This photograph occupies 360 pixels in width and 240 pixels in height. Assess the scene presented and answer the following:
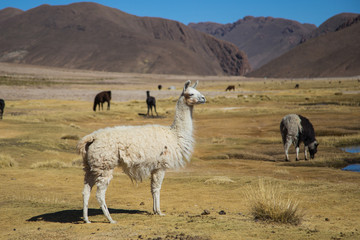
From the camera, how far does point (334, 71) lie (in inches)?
6545

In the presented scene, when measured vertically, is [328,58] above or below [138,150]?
above

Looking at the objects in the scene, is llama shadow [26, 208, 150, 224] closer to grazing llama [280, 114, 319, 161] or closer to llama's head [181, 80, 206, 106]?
llama's head [181, 80, 206, 106]

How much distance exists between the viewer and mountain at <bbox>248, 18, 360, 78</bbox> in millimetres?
166000

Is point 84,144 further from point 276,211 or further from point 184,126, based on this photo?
point 276,211

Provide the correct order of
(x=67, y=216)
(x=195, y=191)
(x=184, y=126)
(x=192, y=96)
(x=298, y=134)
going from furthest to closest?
(x=298, y=134), (x=195, y=191), (x=184, y=126), (x=192, y=96), (x=67, y=216)

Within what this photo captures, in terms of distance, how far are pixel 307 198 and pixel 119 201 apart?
437cm

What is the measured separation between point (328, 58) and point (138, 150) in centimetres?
18492

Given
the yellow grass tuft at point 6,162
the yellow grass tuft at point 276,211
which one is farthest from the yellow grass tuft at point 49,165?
the yellow grass tuft at point 276,211

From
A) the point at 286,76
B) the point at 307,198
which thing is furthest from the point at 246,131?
the point at 286,76

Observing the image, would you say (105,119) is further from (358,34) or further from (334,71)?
(358,34)

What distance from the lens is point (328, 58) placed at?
178 meters

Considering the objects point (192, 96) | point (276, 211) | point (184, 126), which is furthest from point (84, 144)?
point (276, 211)

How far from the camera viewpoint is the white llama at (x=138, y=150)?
7156 millimetres

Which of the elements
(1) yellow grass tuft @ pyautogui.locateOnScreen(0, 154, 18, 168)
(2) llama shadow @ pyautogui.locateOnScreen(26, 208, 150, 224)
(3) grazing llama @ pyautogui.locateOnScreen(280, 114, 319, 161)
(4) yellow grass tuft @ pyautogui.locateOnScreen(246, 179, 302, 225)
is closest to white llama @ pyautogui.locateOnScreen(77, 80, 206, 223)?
(2) llama shadow @ pyautogui.locateOnScreen(26, 208, 150, 224)
